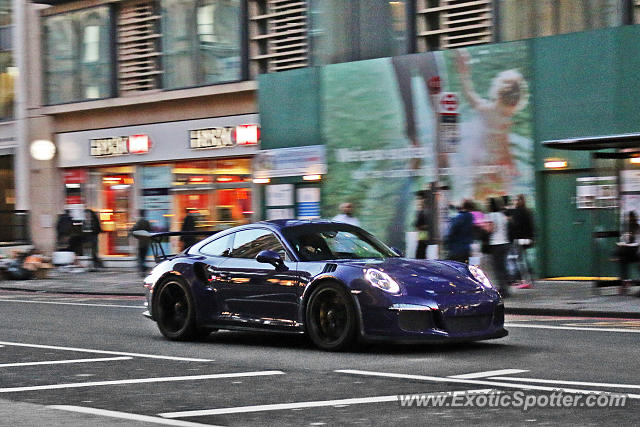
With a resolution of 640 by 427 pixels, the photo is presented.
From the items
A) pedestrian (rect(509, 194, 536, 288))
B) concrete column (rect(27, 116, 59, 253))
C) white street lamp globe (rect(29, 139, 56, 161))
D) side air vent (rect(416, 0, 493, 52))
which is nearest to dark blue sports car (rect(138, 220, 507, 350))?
pedestrian (rect(509, 194, 536, 288))

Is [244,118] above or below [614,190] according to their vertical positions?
above

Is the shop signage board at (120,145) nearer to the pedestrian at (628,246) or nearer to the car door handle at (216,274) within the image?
the pedestrian at (628,246)

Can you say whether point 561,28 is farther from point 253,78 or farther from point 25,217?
point 25,217

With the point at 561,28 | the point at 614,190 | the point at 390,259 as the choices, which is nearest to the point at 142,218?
the point at 561,28

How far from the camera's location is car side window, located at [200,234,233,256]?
1270 cm

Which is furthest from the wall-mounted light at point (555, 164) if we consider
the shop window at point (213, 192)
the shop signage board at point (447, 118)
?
the shop window at point (213, 192)

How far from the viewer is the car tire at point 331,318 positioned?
11.0m

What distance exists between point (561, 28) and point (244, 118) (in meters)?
9.34

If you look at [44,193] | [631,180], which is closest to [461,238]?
[631,180]

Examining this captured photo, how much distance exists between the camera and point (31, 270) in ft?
95.5

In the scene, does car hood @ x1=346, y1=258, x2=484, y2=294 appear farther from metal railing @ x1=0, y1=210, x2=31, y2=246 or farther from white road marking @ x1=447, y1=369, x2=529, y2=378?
metal railing @ x1=0, y1=210, x2=31, y2=246

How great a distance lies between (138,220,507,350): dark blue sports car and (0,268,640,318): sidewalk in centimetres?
452

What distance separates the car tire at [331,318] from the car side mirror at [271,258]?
1.80 feet

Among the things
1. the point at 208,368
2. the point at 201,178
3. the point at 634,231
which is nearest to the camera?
the point at 208,368
